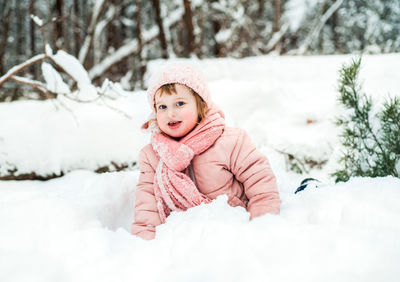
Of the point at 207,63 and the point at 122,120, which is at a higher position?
the point at 207,63

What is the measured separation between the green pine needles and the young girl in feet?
2.21

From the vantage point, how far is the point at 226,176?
5.45ft

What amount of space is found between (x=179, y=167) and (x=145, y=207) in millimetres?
291

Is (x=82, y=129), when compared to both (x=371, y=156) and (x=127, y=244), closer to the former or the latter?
(x=127, y=244)

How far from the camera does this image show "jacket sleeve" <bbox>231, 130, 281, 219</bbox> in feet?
4.77

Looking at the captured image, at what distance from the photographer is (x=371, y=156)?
6.13 ft

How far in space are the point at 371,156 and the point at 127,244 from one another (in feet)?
5.19

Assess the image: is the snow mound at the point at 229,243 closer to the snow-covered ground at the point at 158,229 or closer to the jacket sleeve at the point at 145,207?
the snow-covered ground at the point at 158,229

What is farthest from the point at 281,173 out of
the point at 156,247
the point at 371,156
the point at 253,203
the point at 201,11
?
the point at 201,11

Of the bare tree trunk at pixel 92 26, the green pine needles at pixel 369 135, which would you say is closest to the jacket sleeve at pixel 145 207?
the green pine needles at pixel 369 135

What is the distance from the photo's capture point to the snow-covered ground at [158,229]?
36.8 inches

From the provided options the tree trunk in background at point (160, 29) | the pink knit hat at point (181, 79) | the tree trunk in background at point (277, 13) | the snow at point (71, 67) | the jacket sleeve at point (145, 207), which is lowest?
the jacket sleeve at point (145, 207)

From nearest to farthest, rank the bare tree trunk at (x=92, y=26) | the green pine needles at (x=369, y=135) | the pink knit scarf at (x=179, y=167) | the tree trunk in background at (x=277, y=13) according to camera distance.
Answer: the pink knit scarf at (x=179, y=167) → the green pine needles at (x=369, y=135) → the bare tree trunk at (x=92, y=26) → the tree trunk in background at (x=277, y=13)

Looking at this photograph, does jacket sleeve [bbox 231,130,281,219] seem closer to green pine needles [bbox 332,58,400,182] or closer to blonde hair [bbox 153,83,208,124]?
blonde hair [bbox 153,83,208,124]
